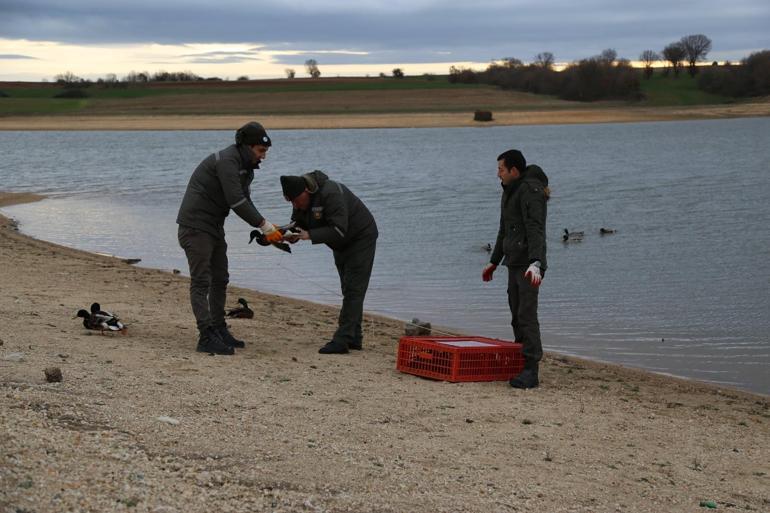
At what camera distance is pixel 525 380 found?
8445 millimetres

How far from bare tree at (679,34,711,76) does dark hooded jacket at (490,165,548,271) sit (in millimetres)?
111310

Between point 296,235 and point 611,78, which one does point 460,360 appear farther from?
point 611,78

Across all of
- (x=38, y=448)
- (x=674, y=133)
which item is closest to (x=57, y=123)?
(x=674, y=133)

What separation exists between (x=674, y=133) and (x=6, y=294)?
65.3 meters

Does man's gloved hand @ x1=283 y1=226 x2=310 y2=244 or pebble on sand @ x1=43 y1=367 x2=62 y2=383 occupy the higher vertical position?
man's gloved hand @ x1=283 y1=226 x2=310 y2=244

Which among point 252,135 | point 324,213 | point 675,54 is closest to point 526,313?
point 324,213

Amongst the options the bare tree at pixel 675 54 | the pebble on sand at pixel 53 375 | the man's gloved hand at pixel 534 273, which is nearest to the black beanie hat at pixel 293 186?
the man's gloved hand at pixel 534 273

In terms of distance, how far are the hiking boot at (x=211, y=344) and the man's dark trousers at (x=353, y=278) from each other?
103 centimetres

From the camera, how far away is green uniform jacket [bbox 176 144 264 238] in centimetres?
852

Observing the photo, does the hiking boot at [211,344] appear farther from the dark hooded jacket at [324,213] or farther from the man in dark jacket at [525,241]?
the man in dark jacket at [525,241]

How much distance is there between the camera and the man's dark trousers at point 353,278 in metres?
9.42

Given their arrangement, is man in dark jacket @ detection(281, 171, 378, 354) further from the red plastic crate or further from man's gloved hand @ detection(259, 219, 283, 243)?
the red plastic crate

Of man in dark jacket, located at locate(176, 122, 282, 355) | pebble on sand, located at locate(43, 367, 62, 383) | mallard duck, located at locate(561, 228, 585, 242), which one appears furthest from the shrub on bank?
pebble on sand, located at locate(43, 367, 62, 383)

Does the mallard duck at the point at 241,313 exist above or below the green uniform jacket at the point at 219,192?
below
